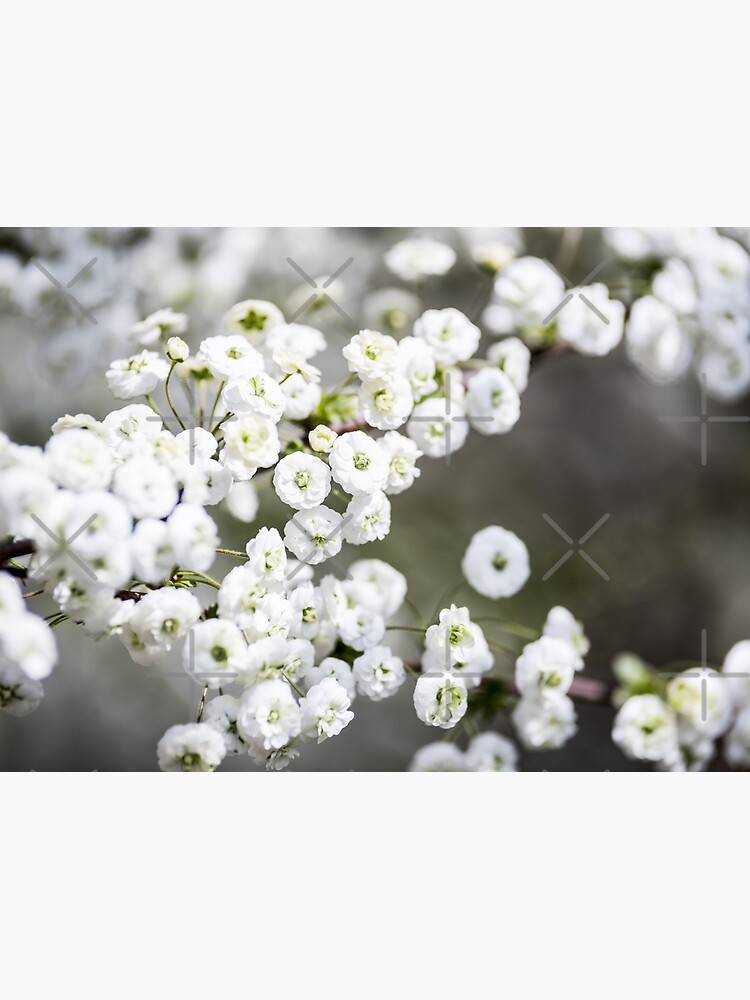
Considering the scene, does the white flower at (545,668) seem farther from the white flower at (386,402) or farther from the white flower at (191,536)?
the white flower at (191,536)

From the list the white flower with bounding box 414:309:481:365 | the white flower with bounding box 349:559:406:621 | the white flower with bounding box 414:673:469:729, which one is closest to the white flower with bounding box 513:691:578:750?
the white flower with bounding box 414:673:469:729

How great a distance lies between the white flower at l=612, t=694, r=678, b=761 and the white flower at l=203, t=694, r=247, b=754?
535mm

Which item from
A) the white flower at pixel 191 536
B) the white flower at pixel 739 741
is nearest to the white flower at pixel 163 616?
the white flower at pixel 191 536

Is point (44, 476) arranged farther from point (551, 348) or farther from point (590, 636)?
point (590, 636)

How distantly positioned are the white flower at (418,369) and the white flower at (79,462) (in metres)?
0.40

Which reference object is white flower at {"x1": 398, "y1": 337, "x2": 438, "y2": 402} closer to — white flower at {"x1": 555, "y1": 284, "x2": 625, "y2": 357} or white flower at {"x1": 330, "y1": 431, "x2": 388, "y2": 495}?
white flower at {"x1": 330, "y1": 431, "x2": 388, "y2": 495}

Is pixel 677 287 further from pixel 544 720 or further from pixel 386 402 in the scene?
pixel 544 720

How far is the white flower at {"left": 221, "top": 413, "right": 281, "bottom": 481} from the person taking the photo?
1045 mm

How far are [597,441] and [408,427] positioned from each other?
Result: 45cm

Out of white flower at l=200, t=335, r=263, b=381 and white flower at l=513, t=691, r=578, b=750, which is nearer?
white flower at l=200, t=335, r=263, b=381

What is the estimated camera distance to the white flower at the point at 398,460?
1.16 m

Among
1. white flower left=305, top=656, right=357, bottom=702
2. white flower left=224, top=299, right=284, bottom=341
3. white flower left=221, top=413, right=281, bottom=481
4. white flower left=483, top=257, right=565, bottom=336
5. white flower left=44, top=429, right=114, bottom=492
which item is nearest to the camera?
white flower left=44, top=429, right=114, bottom=492

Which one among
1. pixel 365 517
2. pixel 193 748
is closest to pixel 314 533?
pixel 365 517

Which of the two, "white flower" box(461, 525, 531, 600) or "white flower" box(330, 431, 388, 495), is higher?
"white flower" box(330, 431, 388, 495)
